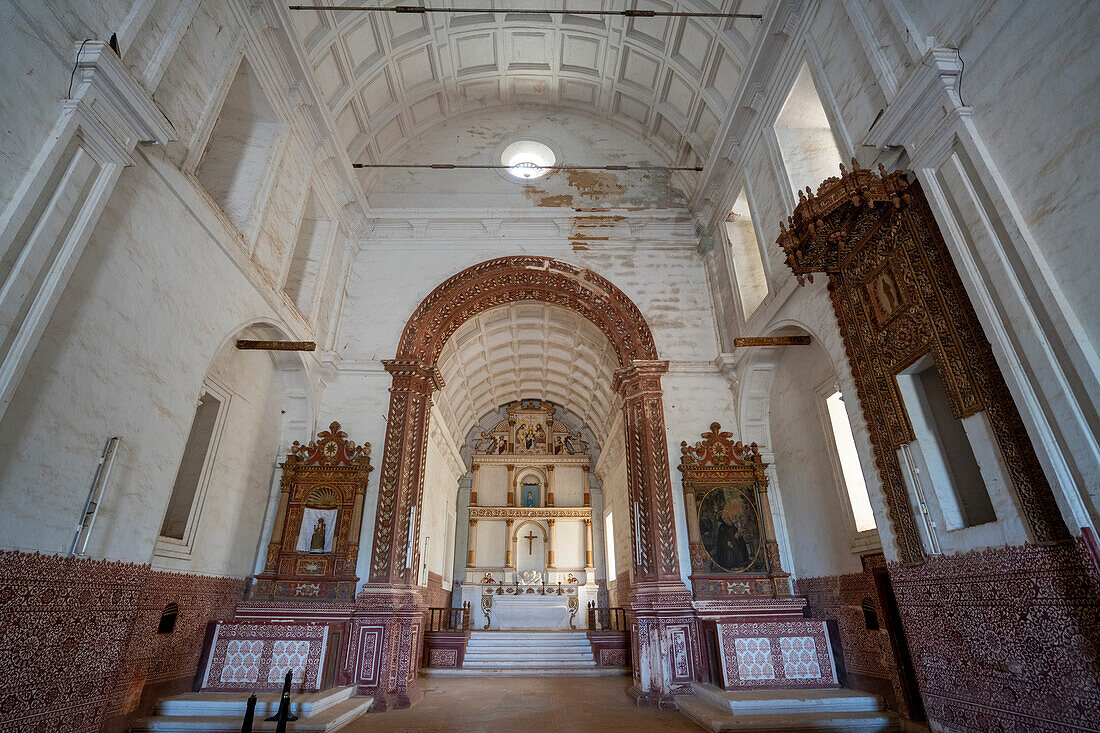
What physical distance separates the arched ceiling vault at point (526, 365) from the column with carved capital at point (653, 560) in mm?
3773

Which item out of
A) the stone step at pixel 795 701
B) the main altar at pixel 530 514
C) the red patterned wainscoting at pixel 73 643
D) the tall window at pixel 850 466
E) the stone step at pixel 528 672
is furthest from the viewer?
the main altar at pixel 530 514

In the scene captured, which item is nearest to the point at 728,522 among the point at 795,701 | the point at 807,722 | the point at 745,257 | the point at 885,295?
the point at 795,701

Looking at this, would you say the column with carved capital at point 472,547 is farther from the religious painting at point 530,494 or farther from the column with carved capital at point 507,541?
the religious painting at point 530,494

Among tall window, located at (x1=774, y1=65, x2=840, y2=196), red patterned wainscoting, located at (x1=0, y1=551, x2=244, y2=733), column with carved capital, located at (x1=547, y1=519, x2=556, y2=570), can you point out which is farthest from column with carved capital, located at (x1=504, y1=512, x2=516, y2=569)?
tall window, located at (x1=774, y1=65, x2=840, y2=196)

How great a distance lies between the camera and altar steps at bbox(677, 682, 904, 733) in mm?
5605

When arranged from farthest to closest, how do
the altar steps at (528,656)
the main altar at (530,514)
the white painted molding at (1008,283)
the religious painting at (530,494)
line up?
the religious painting at (530,494), the main altar at (530,514), the altar steps at (528,656), the white painted molding at (1008,283)

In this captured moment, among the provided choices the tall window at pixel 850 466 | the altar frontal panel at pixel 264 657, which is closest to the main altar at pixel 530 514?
the altar frontal panel at pixel 264 657

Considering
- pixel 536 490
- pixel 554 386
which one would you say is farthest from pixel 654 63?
pixel 536 490

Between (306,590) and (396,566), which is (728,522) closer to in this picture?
(396,566)

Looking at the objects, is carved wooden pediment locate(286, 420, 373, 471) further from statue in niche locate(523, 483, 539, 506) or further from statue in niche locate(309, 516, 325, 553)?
statue in niche locate(523, 483, 539, 506)

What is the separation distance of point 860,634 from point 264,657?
26.3ft

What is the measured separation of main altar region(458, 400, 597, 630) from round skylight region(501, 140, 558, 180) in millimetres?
9577

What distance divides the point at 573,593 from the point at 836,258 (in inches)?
547

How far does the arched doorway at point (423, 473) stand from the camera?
26.3 ft
